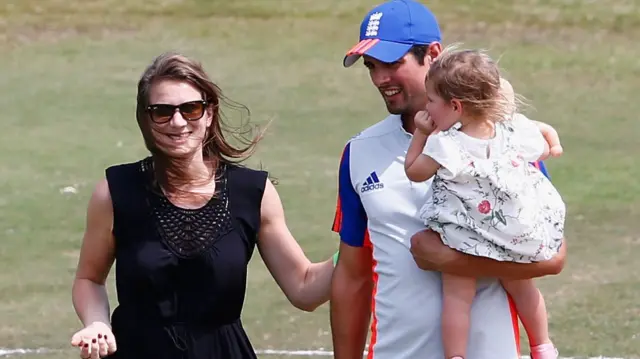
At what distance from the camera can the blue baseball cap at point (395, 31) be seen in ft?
14.7

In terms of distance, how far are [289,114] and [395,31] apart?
36.3ft

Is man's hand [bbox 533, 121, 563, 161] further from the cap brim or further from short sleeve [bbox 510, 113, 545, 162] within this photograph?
the cap brim

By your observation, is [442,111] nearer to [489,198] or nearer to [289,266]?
[489,198]

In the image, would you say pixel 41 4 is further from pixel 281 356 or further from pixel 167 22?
pixel 281 356

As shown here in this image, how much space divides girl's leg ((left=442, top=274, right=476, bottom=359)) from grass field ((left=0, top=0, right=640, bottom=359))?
3.91 m

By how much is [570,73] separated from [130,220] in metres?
13.7

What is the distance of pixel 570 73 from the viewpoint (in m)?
17.5

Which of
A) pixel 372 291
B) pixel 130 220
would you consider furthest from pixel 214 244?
pixel 372 291

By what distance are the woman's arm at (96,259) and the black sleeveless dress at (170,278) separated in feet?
0.10

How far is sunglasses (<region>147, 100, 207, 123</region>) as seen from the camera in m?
4.44

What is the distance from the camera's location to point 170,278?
443 centimetres

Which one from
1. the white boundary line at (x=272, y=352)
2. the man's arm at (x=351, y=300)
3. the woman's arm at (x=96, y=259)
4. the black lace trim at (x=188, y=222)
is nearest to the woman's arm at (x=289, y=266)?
the man's arm at (x=351, y=300)

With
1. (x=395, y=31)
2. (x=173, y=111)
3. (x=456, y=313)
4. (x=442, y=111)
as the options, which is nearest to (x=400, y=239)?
(x=456, y=313)

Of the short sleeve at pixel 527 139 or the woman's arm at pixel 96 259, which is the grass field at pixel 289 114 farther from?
the short sleeve at pixel 527 139
